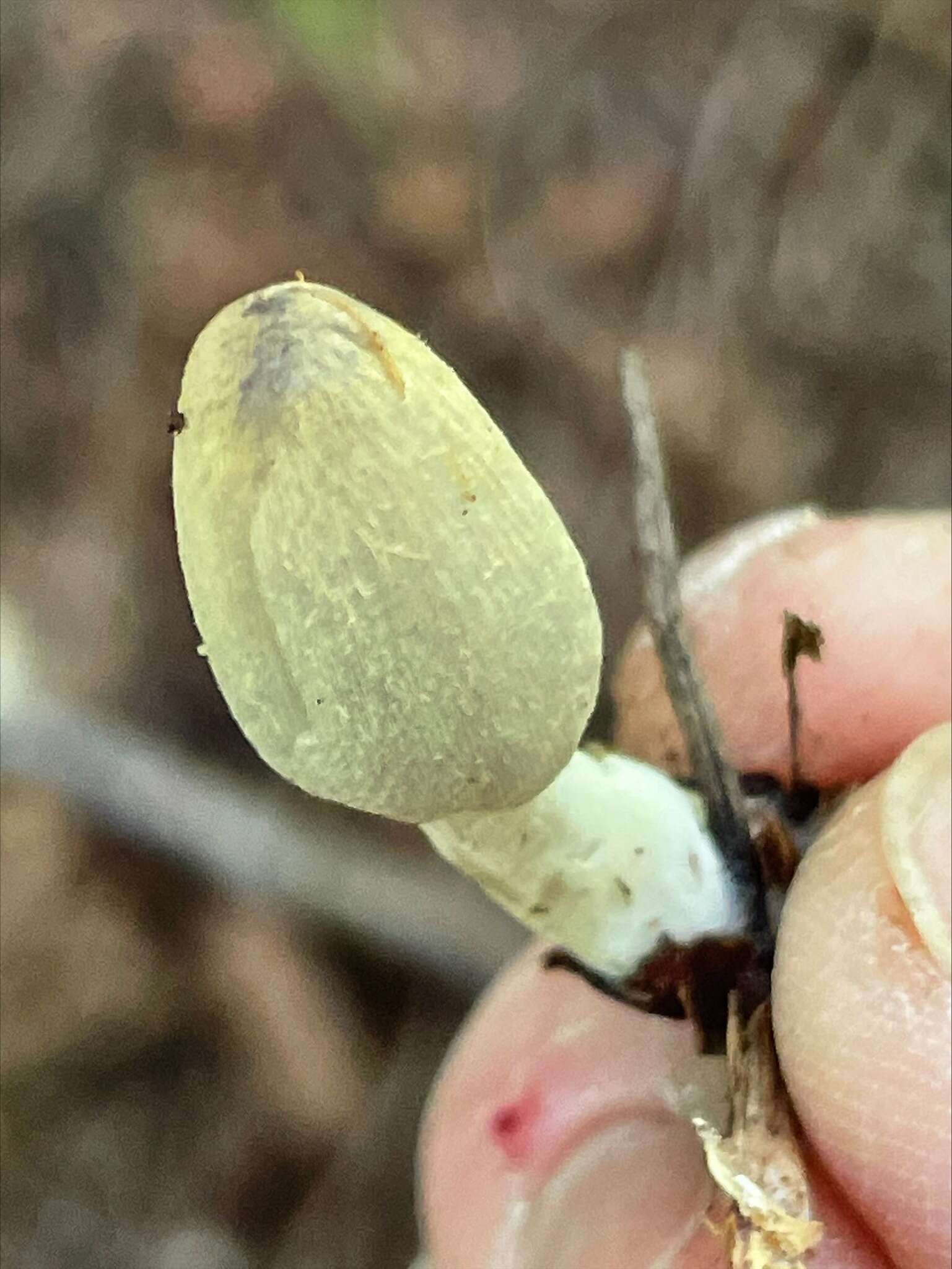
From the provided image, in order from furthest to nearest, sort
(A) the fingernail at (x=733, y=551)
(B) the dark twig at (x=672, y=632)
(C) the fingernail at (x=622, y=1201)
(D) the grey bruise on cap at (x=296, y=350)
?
(A) the fingernail at (x=733, y=551)
(C) the fingernail at (x=622, y=1201)
(B) the dark twig at (x=672, y=632)
(D) the grey bruise on cap at (x=296, y=350)

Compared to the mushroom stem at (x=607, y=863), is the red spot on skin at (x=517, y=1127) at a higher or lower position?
lower

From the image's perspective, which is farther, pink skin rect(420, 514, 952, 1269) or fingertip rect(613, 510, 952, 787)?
fingertip rect(613, 510, 952, 787)

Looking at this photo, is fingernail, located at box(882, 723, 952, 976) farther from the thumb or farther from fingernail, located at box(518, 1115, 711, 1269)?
fingernail, located at box(518, 1115, 711, 1269)

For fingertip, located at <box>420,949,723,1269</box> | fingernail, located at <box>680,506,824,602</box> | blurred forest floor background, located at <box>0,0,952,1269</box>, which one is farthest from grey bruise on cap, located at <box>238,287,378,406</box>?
blurred forest floor background, located at <box>0,0,952,1269</box>

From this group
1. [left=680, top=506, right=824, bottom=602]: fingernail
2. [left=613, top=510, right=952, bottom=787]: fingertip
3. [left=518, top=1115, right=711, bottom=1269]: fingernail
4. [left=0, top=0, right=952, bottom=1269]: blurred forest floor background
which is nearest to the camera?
[left=518, top=1115, right=711, bottom=1269]: fingernail

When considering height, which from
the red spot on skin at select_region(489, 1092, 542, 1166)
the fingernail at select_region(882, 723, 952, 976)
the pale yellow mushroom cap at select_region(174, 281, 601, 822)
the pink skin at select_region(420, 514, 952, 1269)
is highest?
the pale yellow mushroom cap at select_region(174, 281, 601, 822)

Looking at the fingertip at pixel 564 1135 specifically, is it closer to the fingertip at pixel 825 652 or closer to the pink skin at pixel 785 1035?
the pink skin at pixel 785 1035

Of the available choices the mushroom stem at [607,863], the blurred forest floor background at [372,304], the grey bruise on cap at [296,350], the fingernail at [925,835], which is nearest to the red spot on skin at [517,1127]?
the mushroom stem at [607,863]
